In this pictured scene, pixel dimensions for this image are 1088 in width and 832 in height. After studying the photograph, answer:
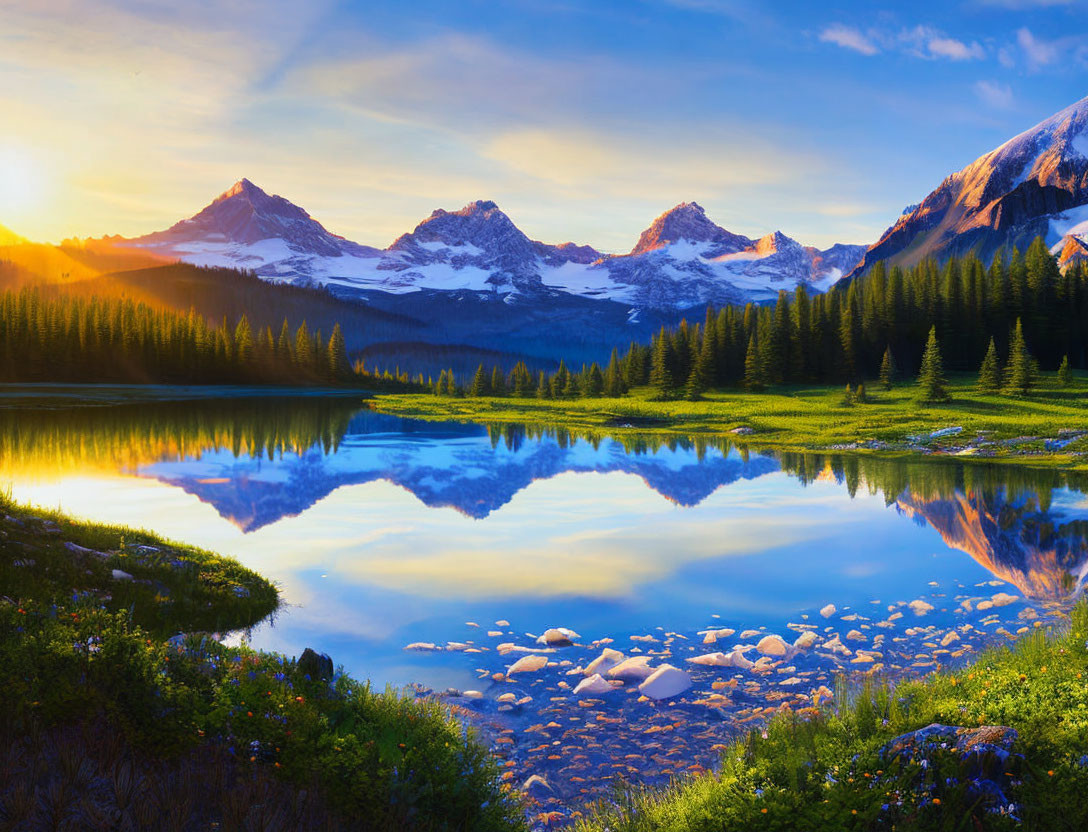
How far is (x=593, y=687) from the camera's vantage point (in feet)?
33.2

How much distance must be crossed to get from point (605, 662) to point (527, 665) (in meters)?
1.27

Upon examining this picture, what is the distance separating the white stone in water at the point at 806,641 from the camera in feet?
38.3

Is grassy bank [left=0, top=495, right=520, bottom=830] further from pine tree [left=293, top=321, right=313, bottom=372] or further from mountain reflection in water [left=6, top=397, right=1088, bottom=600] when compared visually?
pine tree [left=293, top=321, right=313, bottom=372]

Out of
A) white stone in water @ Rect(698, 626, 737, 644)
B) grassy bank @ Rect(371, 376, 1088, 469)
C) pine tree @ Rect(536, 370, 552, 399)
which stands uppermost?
pine tree @ Rect(536, 370, 552, 399)

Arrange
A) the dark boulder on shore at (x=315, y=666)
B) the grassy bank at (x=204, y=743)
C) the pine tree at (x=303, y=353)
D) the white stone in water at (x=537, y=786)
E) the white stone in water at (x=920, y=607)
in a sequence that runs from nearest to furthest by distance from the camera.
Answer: the grassy bank at (x=204, y=743), the white stone in water at (x=537, y=786), the dark boulder on shore at (x=315, y=666), the white stone in water at (x=920, y=607), the pine tree at (x=303, y=353)

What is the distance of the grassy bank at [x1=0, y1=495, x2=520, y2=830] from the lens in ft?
17.0

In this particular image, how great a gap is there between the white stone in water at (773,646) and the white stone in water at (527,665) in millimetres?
3696

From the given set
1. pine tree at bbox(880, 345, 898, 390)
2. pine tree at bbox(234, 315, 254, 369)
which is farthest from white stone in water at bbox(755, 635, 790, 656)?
pine tree at bbox(234, 315, 254, 369)

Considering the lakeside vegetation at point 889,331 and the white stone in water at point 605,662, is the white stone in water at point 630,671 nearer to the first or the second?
the white stone in water at point 605,662

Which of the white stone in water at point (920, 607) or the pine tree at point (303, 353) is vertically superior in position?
the pine tree at point (303, 353)

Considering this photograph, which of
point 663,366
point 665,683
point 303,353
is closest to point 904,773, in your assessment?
point 665,683

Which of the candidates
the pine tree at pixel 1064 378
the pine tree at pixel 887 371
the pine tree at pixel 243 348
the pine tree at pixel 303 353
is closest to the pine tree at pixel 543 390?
the pine tree at pixel 887 371

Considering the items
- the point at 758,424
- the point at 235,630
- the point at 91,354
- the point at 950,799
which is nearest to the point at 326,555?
the point at 235,630

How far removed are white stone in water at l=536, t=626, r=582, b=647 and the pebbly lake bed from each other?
5 cm
